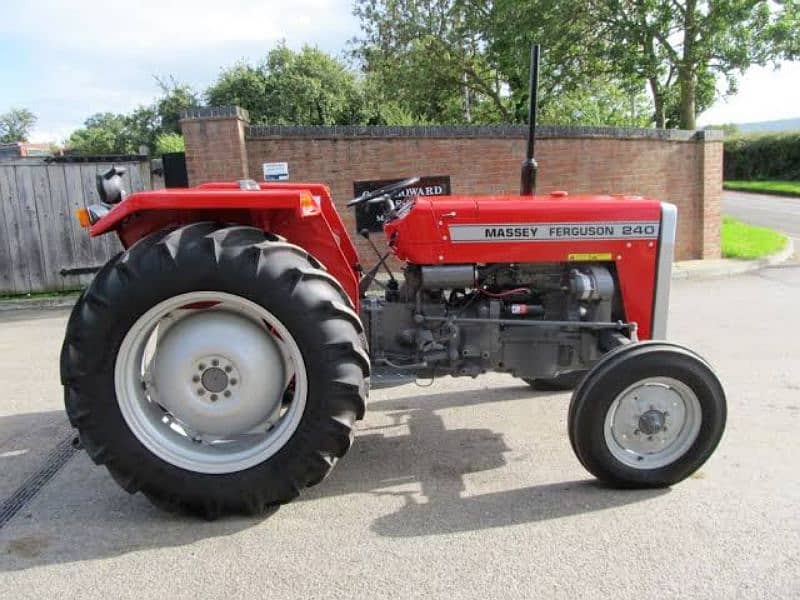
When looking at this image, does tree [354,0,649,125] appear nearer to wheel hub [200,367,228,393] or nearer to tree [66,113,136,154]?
wheel hub [200,367,228,393]

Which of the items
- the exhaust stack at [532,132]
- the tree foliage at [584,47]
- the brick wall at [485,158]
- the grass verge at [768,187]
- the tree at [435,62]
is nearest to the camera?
the exhaust stack at [532,132]

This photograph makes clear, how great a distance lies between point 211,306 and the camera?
3.11 meters

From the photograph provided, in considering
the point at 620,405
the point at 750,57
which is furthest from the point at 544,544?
the point at 750,57

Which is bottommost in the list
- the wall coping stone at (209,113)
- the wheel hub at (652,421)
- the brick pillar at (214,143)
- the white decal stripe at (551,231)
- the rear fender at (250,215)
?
the wheel hub at (652,421)

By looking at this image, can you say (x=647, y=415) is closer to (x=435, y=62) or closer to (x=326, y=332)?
(x=326, y=332)

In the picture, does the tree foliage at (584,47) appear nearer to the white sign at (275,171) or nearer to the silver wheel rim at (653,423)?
the white sign at (275,171)

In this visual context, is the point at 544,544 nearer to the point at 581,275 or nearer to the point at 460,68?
the point at 581,275

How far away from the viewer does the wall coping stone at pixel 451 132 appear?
8656 mm

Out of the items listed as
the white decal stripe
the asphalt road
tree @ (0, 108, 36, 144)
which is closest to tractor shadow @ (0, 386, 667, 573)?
the white decal stripe

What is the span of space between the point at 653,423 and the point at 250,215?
2.21m

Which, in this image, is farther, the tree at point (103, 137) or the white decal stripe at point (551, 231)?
the tree at point (103, 137)

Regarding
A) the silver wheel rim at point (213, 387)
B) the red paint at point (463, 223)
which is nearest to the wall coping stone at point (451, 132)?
the red paint at point (463, 223)

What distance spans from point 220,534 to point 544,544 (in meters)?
1.39

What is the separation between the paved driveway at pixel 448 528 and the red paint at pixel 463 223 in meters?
0.95
